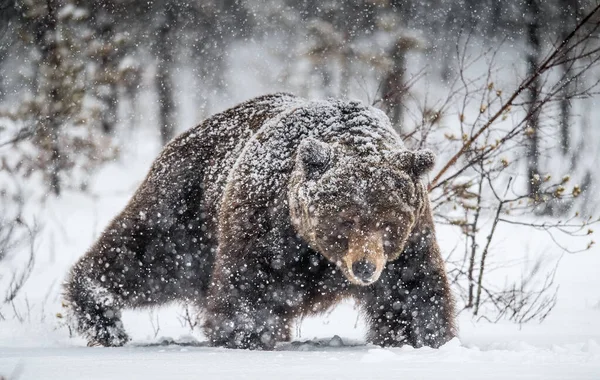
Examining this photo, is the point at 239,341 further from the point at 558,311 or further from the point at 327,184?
the point at 558,311

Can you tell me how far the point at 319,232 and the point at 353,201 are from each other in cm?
26

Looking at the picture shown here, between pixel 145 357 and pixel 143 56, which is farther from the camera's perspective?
pixel 143 56

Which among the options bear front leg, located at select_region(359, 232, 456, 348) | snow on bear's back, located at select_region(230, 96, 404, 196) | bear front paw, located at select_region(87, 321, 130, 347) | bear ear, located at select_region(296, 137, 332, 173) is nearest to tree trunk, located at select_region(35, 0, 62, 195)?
bear front paw, located at select_region(87, 321, 130, 347)

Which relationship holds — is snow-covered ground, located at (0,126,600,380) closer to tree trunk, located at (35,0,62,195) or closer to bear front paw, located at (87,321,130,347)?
bear front paw, located at (87,321,130,347)

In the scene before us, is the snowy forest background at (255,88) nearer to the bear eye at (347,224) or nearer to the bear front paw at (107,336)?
the bear front paw at (107,336)

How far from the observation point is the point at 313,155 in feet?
11.8

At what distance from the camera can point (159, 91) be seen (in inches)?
680

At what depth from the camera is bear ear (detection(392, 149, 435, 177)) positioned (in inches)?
142

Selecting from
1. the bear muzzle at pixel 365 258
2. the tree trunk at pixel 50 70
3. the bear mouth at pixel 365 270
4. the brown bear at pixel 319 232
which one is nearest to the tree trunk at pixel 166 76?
the tree trunk at pixel 50 70

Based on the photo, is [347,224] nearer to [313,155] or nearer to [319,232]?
[319,232]

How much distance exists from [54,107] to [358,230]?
8138 millimetres

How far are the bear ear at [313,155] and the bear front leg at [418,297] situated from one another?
75 cm

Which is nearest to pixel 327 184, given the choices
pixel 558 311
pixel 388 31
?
pixel 558 311

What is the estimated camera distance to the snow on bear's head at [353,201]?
3551mm
